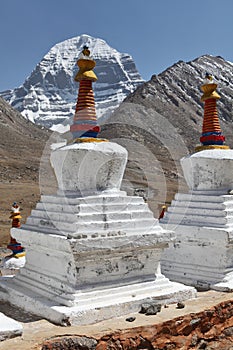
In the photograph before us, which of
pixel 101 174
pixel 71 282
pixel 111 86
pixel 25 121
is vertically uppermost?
pixel 111 86

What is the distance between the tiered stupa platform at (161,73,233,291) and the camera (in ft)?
27.8

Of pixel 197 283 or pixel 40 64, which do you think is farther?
pixel 40 64

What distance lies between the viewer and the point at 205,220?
879 cm

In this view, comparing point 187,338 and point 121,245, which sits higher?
point 121,245

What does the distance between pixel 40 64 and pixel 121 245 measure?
604 feet

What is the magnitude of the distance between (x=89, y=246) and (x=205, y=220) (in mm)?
3095

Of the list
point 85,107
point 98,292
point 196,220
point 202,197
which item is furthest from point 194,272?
point 85,107

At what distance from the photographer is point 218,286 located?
816cm

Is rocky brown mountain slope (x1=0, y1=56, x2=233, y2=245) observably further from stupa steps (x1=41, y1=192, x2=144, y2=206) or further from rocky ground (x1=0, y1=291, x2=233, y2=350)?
rocky ground (x1=0, y1=291, x2=233, y2=350)

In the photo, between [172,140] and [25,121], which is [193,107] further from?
[25,121]

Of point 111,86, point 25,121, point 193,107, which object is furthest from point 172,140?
point 111,86

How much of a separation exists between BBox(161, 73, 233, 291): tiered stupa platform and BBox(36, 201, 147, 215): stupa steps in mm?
1745

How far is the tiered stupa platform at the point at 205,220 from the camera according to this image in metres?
8.47

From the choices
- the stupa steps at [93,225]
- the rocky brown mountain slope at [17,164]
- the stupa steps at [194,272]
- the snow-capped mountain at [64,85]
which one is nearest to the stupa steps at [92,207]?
the stupa steps at [93,225]
